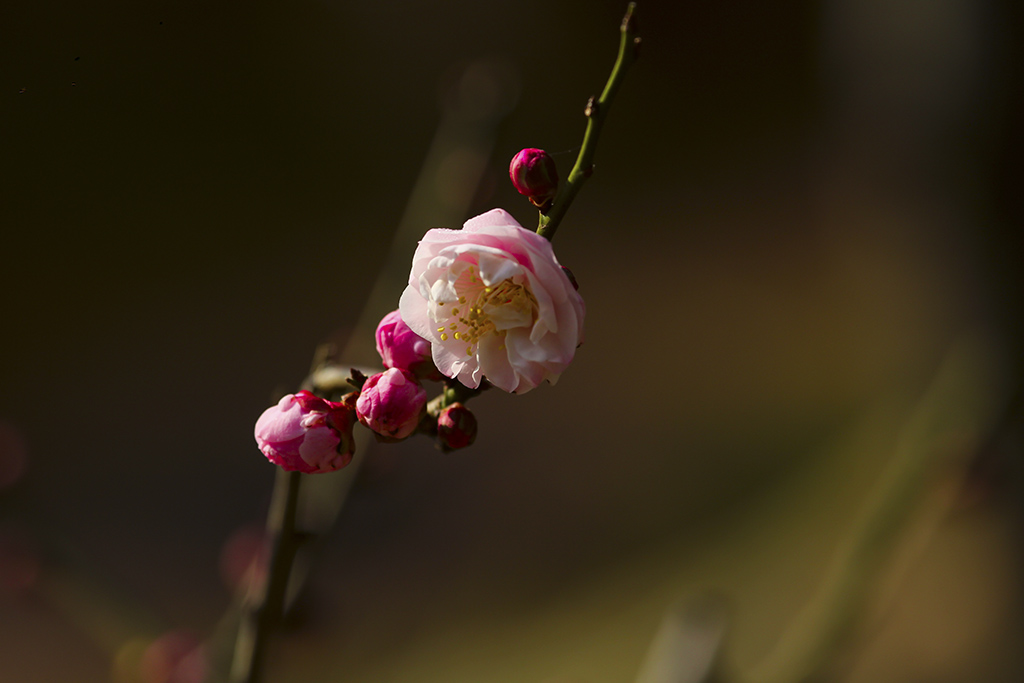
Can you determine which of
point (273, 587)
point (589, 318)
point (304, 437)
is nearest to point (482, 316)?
point (304, 437)

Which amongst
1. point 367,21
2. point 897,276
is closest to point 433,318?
point 367,21

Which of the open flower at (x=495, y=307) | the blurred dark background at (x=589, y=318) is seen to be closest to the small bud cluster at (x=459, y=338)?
the open flower at (x=495, y=307)

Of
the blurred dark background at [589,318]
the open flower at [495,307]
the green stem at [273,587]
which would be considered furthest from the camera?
the blurred dark background at [589,318]

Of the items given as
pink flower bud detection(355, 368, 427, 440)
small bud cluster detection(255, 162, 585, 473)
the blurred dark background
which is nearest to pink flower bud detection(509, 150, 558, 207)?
small bud cluster detection(255, 162, 585, 473)

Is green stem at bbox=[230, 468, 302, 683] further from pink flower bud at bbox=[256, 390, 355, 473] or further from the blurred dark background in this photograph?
the blurred dark background

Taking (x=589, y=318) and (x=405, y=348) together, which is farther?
(x=589, y=318)

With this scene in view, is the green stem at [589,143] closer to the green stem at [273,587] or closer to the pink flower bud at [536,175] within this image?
the pink flower bud at [536,175]

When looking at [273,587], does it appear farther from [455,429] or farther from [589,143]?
[589,143]
